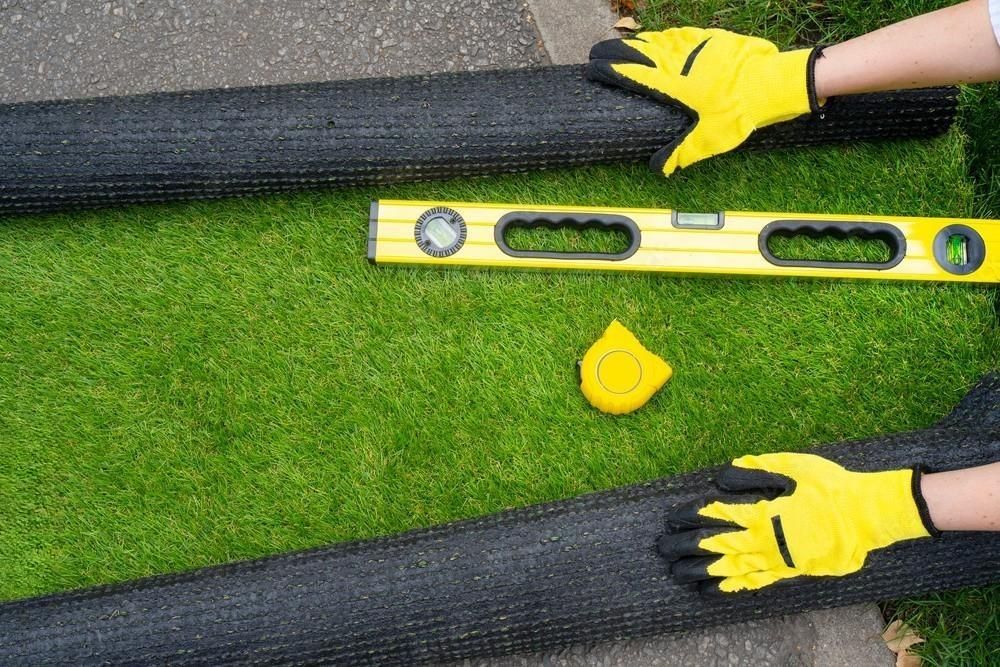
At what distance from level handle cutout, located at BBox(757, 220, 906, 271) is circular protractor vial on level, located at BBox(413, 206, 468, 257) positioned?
0.89 m

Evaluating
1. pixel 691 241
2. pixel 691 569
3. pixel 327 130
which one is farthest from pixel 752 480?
pixel 327 130

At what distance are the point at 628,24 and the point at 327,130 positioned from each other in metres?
1.06

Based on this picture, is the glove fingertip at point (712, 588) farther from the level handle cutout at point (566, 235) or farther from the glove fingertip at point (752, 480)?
the level handle cutout at point (566, 235)

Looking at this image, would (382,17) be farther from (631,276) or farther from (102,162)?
(631,276)

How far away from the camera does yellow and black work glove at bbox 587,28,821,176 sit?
88.2 inches

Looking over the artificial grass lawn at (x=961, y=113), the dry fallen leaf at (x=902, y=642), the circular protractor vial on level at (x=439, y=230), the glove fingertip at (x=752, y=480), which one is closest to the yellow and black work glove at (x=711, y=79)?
the artificial grass lawn at (x=961, y=113)

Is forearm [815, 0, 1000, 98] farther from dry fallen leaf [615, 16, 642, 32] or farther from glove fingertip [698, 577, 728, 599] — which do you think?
glove fingertip [698, 577, 728, 599]

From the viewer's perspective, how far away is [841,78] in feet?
7.23

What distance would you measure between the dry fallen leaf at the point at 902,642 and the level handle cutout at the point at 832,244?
103 cm

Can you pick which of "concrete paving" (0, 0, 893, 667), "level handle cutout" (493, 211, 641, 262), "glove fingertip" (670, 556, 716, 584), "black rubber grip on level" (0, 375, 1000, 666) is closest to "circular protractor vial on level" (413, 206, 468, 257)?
"level handle cutout" (493, 211, 641, 262)

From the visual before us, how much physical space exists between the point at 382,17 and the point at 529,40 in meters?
0.49

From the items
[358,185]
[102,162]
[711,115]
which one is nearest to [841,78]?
[711,115]

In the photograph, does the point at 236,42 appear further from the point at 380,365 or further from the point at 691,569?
the point at 691,569

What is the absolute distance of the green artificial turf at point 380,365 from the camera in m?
2.33
